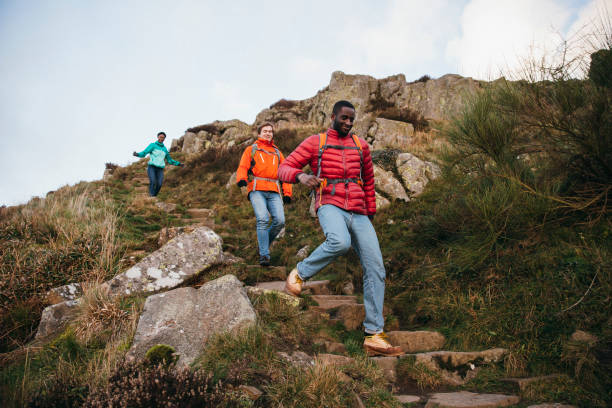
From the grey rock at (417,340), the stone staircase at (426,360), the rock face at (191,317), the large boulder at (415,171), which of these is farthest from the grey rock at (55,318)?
the large boulder at (415,171)

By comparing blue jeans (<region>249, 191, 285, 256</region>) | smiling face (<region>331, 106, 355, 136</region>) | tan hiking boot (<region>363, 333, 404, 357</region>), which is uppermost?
smiling face (<region>331, 106, 355, 136</region>)

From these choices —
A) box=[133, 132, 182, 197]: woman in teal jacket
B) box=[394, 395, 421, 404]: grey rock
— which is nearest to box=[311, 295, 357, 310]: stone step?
box=[394, 395, 421, 404]: grey rock

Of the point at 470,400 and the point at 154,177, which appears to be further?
the point at 154,177

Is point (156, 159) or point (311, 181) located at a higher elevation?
point (156, 159)

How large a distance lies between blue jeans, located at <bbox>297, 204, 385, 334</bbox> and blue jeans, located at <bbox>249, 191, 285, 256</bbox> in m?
2.08

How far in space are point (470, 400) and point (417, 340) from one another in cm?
103

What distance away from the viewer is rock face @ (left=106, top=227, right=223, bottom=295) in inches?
153

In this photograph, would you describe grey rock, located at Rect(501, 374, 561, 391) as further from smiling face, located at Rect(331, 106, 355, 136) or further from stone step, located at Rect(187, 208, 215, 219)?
stone step, located at Rect(187, 208, 215, 219)

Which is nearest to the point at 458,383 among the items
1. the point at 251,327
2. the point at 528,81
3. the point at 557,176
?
the point at 251,327

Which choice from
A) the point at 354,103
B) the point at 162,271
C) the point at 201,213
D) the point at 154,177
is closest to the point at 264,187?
the point at 162,271

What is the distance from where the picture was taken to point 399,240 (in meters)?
5.84

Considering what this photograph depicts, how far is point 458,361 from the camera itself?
306 cm

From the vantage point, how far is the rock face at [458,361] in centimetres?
299

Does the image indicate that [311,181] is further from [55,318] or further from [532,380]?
[55,318]
